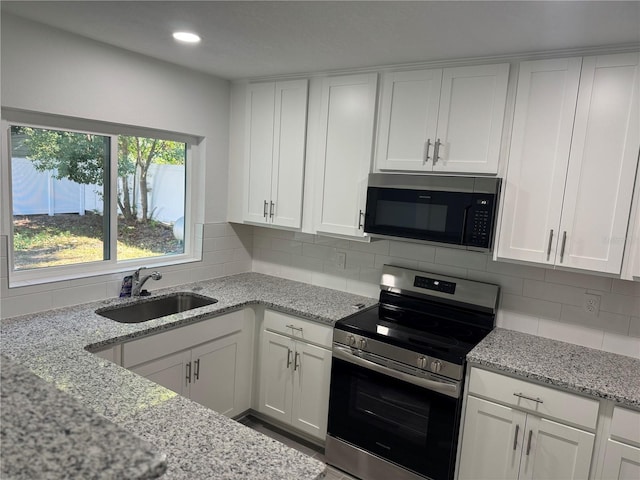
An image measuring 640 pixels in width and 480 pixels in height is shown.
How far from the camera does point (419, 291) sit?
2807 millimetres

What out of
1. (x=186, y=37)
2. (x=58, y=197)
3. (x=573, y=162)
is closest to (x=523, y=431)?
(x=573, y=162)

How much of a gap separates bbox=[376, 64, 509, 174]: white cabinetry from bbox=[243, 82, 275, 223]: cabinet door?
88 centimetres

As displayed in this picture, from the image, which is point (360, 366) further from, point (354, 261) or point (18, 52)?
point (18, 52)

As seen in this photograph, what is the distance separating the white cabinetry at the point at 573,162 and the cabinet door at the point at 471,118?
10 cm

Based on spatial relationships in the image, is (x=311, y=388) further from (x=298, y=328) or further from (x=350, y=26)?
(x=350, y=26)

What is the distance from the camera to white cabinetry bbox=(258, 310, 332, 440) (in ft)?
8.84

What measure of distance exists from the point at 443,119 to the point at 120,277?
216 cm

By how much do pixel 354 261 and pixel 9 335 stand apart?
2.04 m

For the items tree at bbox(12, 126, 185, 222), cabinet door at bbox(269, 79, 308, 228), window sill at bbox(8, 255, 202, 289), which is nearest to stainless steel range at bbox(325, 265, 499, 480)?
cabinet door at bbox(269, 79, 308, 228)

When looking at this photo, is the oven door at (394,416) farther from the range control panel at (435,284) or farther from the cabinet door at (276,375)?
the range control panel at (435,284)

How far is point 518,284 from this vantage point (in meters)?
2.54

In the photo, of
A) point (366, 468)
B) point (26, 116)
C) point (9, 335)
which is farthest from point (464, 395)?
point (26, 116)

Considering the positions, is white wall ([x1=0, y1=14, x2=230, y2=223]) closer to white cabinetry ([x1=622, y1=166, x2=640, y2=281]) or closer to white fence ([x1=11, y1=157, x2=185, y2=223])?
white fence ([x1=11, y1=157, x2=185, y2=223])

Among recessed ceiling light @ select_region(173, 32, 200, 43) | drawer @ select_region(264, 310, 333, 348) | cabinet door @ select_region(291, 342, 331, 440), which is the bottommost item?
cabinet door @ select_region(291, 342, 331, 440)
